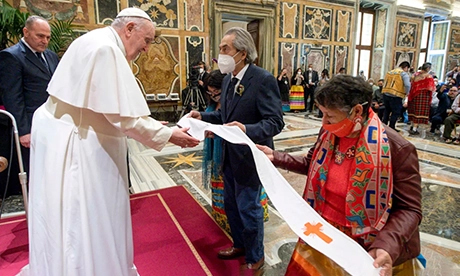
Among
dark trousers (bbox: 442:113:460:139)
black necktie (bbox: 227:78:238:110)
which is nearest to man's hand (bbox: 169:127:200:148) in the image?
black necktie (bbox: 227:78:238:110)

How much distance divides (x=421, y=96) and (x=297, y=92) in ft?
13.1

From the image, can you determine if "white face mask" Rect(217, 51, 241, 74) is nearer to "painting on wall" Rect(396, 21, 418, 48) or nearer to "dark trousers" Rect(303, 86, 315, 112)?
"dark trousers" Rect(303, 86, 315, 112)

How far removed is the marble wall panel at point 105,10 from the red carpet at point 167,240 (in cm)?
578

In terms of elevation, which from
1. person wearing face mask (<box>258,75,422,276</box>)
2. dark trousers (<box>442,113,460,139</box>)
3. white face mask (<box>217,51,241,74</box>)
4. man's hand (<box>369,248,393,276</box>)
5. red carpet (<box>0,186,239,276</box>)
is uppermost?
white face mask (<box>217,51,241,74</box>)

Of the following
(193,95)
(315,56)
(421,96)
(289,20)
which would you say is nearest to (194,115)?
(193,95)

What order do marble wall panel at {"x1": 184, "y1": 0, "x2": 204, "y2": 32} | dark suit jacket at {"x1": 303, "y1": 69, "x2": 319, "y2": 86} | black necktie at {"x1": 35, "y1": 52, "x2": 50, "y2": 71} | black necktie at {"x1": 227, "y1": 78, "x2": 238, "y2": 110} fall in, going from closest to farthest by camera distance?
black necktie at {"x1": 227, "y1": 78, "x2": 238, "y2": 110} < black necktie at {"x1": 35, "y1": 52, "x2": 50, "y2": 71} < marble wall panel at {"x1": 184, "y1": 0, "x2": 204, "y2": 32} < dark suit jacket at {"x1": 303, "y1": 69, "x2": 319, "y2": 86}

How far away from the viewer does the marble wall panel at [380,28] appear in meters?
12.5

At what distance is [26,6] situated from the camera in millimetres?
6508

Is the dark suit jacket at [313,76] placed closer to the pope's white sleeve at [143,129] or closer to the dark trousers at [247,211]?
the dark trousers at [247,211]

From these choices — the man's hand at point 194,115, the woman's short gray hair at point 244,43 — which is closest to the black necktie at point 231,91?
the woman's short gray hair at point 244,43

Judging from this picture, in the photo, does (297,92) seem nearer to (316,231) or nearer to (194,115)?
(194,115)

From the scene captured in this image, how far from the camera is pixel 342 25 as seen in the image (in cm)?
1160

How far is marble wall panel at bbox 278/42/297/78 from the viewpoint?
33.9 ft

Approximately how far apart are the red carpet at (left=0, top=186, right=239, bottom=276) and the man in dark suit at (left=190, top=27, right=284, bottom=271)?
48 cm
